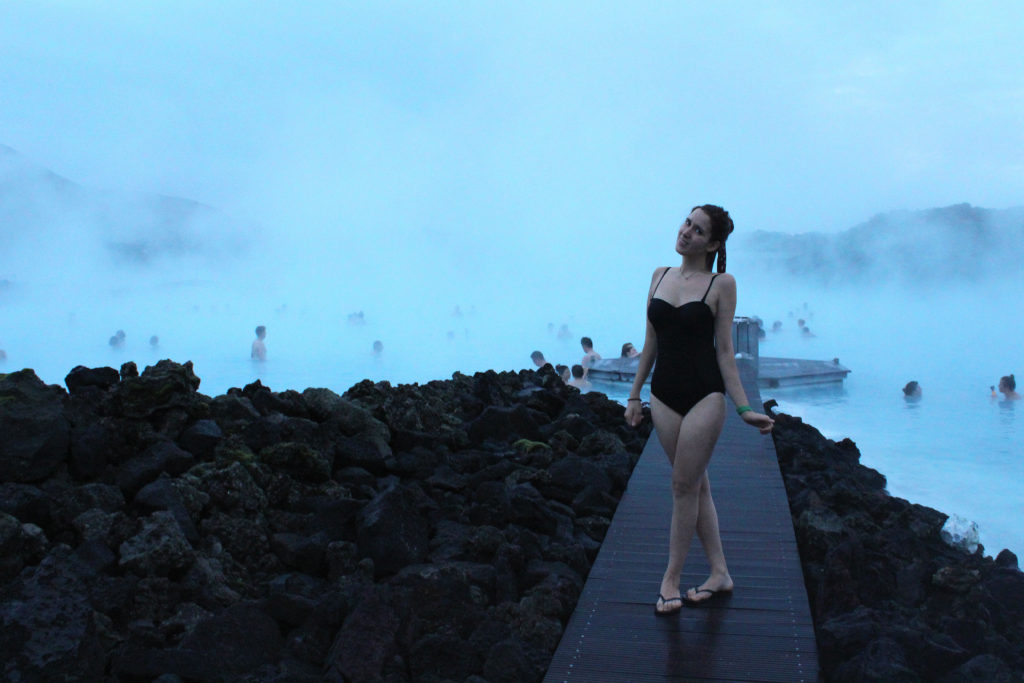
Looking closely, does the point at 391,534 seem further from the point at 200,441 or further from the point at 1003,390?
the point at 1003,390

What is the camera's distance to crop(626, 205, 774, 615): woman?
3.31m

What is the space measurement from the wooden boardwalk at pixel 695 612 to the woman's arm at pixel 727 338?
2.47 feet

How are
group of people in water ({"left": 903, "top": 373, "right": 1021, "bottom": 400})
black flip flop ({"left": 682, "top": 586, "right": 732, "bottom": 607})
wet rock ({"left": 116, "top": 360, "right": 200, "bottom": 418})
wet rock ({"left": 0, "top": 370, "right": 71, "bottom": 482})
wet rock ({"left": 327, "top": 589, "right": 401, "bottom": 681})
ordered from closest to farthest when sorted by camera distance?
wet rock ({"left": 327, "top": 589, "right": 401, "bottom": 681}) < black flip flop ({"left": 682, "top": 586, "right": 732, "bottom": 607}) < wet rock ({"left": 0, "top": 370, "right": 71, "bottom": 482}) < wet rock ({"left": 116, "top": 360, "right": 200, "bottom": 418}) < group of people in water ({"left": 903, "top": 373, "right": 1021, "bottom": 400})

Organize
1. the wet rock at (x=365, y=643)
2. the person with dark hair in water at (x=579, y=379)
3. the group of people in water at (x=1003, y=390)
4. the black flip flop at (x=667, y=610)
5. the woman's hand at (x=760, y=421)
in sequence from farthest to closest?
the group of people in water at (x=1003, y=390) → the person with dark hair in water at (x=579, y=379) → the black flip flop at (x=667, y=610) → the woman's hand at (x=760, y=421) → the wet rock at (x=365, y=643)

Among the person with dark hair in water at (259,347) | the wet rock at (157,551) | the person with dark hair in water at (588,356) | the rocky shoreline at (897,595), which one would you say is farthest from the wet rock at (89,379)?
the person with dark hair in water at (259,347)

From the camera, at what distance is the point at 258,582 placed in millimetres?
3854

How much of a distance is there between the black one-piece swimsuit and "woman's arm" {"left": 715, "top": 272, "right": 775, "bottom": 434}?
22 millimetres

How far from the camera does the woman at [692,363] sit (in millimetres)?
3311

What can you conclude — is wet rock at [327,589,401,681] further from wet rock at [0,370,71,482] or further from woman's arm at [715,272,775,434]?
wet rock at [0,370,71,482]

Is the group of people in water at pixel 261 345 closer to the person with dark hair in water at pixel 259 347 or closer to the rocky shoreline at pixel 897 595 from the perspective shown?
the person with dark hair in water at pixel 259 347

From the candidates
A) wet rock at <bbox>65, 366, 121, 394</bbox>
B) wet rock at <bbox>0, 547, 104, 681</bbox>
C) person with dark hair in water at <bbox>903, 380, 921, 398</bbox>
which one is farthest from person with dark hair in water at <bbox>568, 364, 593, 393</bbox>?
wet rock at <bbox>0, 547, 104, 681</bbox>

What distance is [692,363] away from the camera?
11.0ft

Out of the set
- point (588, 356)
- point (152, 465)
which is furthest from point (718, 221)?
point (588, 356)

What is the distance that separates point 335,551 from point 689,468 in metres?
1.64
